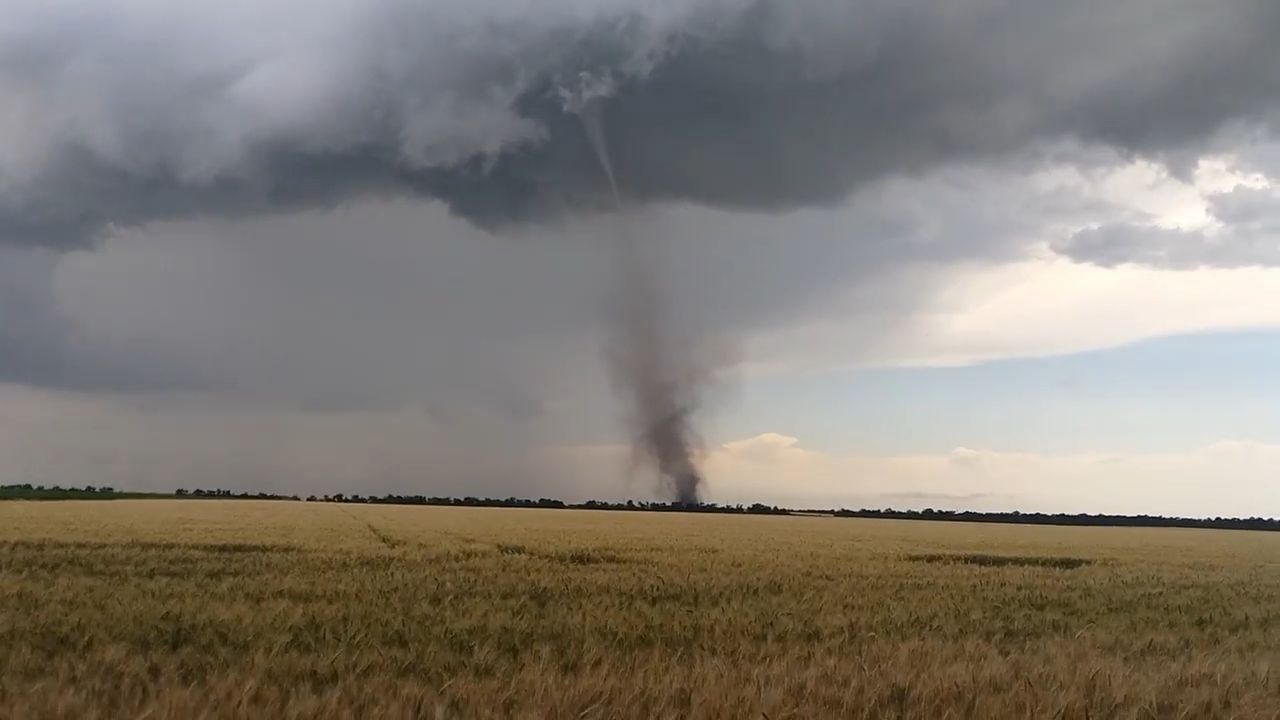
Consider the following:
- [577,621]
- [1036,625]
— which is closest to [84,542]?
[577,621]

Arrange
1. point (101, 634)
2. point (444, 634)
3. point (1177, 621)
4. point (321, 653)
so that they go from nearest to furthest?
point (321, 653)
point (101, 634)
point (444, 634)
point (1177, 621)

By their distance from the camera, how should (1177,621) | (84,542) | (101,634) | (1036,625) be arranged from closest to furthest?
(101,634)
(1036,625)
(1177,621)
(84,542)

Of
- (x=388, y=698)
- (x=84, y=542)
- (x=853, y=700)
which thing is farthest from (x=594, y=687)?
(x=84, y=542)

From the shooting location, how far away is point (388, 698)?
537 cm

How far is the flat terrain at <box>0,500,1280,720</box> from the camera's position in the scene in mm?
5578

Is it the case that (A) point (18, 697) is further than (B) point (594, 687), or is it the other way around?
(B) point (594, 687)

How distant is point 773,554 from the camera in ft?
66.8

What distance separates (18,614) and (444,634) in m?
3.88

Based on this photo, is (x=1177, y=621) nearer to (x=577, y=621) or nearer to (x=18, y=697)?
(x=577, y=621)

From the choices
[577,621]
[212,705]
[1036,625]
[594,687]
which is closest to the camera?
[212,705]

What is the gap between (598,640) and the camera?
8.15m

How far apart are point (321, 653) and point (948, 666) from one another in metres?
4.77

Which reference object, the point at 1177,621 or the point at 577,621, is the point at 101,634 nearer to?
the point at 577,621

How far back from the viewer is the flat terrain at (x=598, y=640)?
18.3ft
